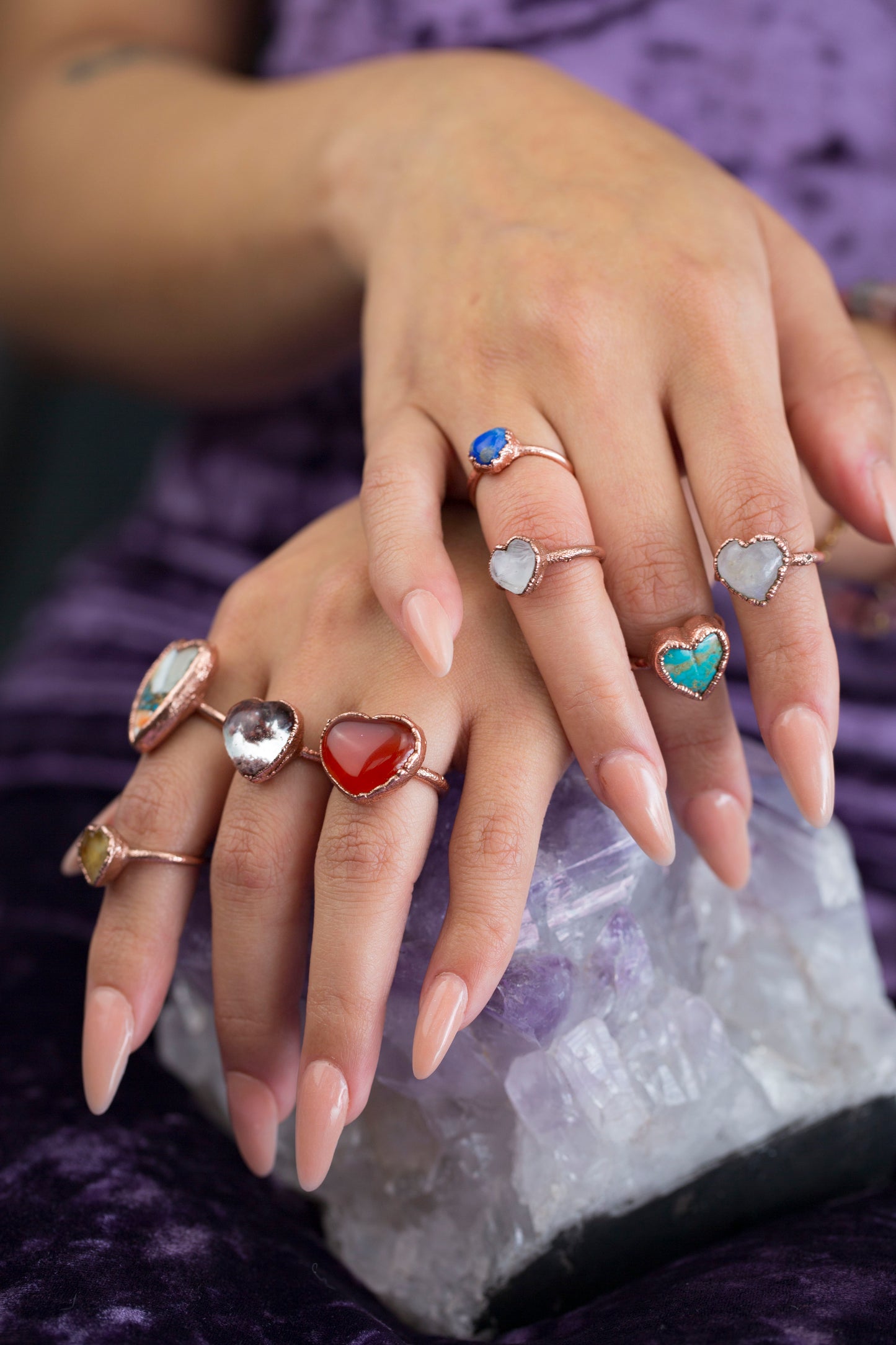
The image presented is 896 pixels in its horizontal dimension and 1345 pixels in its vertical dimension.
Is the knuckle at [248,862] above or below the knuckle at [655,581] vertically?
below

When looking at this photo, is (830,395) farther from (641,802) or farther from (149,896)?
(149,896)

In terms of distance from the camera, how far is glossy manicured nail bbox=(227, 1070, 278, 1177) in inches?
27.4

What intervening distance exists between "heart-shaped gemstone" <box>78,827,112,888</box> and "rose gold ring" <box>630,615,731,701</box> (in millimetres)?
375

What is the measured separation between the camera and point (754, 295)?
72cm

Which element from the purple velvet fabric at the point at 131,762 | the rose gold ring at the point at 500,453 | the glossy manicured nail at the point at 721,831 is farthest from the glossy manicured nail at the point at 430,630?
the purple velvet fabric at the point at 131,762

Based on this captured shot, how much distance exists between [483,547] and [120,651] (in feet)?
2.20

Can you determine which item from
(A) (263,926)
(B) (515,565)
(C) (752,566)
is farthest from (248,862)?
(C) (752,566)

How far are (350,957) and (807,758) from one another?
29cm

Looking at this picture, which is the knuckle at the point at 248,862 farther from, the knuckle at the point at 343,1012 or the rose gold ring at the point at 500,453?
the rose gold ring at the point at 500,453

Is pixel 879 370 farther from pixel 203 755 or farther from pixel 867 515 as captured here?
pixel 203 755

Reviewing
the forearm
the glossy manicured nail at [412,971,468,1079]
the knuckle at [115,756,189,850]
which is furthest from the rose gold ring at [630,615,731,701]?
the forearm

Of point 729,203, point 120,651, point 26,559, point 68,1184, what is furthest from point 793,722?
point 26,559

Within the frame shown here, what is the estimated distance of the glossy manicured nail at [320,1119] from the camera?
1.98 ft

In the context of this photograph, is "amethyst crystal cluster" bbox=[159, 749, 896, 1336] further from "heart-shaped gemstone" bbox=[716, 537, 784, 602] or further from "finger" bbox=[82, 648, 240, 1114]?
"heart-shaped gemstone" bbox=[716, 537, 784, 602]
